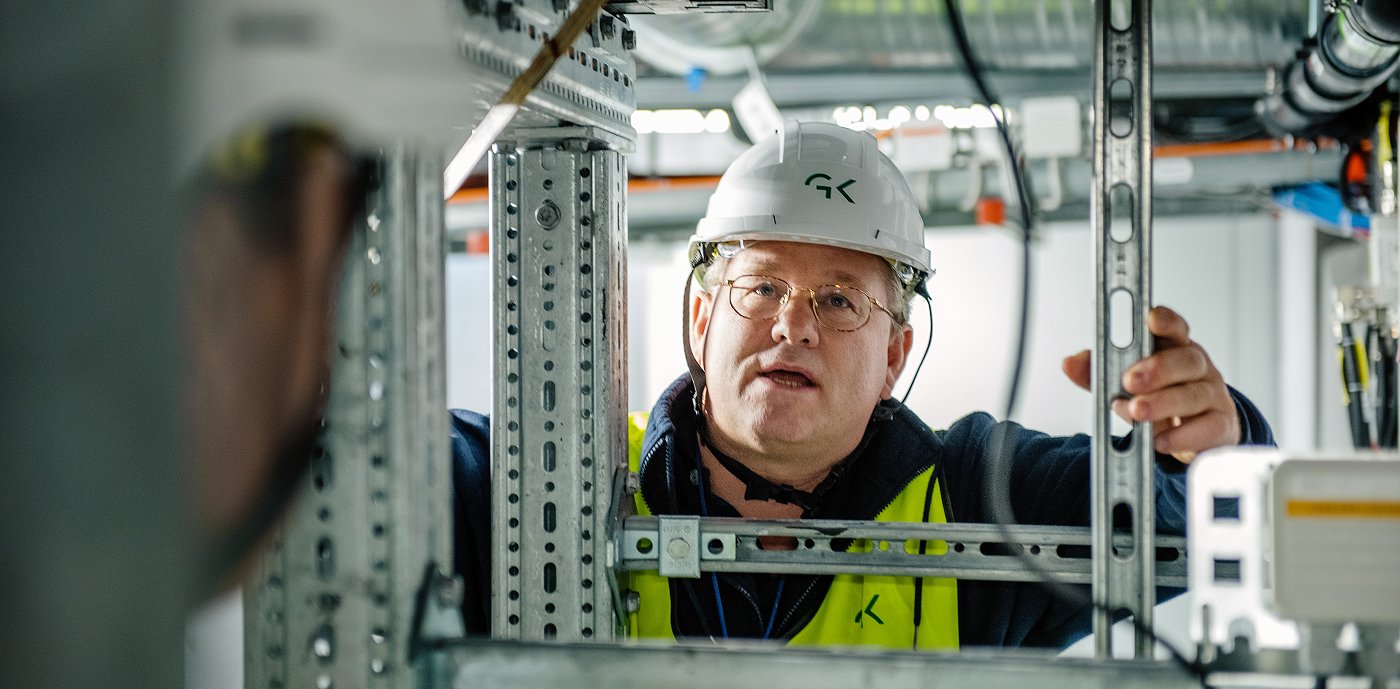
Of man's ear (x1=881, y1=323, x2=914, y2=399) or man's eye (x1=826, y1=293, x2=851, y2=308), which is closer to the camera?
man's eye (x1=826, y1=293, x2=851, y2=308)

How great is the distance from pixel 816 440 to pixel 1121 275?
0.75m

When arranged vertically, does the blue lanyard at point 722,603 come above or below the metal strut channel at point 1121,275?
below

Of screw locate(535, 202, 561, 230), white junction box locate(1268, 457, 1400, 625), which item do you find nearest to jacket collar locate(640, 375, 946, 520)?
screw locate(535, 202, 561, 230)

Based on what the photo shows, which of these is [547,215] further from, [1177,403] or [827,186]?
[1177,403]

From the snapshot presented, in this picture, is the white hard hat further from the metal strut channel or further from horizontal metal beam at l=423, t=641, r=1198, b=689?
horizontal metal beam at l=423, t=641, r=1198, b=689

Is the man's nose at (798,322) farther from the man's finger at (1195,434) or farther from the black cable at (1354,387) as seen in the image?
the black cable at (1354,387)

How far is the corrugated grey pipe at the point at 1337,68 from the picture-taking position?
200 cm

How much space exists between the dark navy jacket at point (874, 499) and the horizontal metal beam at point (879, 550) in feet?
0.77

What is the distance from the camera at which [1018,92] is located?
11.2ft

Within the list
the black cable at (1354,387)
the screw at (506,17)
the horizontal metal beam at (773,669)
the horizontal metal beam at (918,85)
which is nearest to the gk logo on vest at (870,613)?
the horizontal metal beam at (773,669)

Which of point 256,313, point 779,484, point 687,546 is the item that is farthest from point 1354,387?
point 256,313

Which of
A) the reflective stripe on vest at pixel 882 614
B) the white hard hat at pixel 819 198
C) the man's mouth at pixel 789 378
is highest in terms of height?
the white hard hat at pixel 819 198

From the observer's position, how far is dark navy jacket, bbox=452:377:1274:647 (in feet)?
6.11

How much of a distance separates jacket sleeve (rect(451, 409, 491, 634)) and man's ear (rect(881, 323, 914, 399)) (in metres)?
0.76
